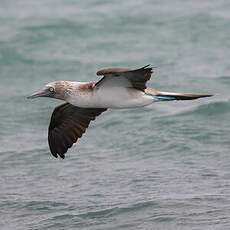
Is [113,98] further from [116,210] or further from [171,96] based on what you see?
[116,210]

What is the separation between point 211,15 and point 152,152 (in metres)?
7.24

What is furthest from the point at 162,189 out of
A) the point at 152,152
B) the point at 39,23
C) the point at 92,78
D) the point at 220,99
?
the point at 39,23

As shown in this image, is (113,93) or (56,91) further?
(56,91)

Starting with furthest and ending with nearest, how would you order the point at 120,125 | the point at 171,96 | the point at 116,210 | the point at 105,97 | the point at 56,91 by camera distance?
the point at 120,125, the point at 116,210, the point at 56,91, the point at 105,97, the point at 171,96

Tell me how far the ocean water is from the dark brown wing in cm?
91

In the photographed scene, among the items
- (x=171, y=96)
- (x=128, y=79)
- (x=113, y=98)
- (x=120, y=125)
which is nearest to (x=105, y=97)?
(x=113, y=98)

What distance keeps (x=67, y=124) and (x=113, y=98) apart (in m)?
1.44

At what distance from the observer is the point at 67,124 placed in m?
15.1

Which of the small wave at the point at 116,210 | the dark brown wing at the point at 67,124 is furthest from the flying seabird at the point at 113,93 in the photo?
the small wave at the point at 116,210

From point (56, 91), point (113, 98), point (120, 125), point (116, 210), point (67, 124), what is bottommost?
point (116, 210)

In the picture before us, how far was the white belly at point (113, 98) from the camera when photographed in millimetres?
13750

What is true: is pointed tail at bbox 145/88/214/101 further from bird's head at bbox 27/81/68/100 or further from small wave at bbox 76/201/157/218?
small wave at bbox 76/201/157/218

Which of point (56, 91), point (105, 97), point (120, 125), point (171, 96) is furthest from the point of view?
point (120, 125)

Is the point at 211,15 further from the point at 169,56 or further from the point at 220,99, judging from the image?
the point at 220,99
